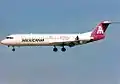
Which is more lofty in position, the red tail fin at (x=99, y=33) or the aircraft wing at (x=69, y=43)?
the red tail fin at (x=99, y=33)

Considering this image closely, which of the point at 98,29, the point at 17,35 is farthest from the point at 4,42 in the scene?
the point at 98,29

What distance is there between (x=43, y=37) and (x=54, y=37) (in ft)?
13.0

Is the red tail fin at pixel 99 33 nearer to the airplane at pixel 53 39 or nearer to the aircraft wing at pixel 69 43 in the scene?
the airplane at pixel 53 39

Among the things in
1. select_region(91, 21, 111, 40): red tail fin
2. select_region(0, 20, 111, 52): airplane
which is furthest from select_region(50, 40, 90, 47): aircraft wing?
select_region(91, 21, 111, 40): red tail fin

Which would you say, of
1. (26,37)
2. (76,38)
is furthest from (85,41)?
(26,37)

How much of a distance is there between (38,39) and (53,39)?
5543 mm

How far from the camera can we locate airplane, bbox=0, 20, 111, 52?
614 ft

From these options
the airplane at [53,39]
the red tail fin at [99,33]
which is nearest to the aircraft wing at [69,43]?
the airplane at [53,39]

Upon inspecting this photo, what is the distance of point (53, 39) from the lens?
630ft

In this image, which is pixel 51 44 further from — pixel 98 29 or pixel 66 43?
pixel 98 29

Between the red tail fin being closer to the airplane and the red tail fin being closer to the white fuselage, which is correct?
the airplane

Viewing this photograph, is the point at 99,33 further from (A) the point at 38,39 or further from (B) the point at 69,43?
(A) the point at 38,39

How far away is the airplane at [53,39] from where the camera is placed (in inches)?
7362

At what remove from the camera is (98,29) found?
199 m
